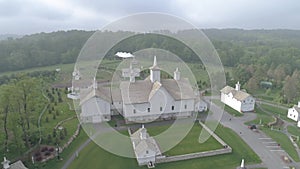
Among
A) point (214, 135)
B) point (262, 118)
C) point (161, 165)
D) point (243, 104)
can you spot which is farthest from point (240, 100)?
point (161, 165)

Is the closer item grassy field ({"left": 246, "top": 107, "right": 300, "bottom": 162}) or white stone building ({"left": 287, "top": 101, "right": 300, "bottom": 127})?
grassy field ({"left": 246, "top": 107, "right": 300, "bottom": 162})

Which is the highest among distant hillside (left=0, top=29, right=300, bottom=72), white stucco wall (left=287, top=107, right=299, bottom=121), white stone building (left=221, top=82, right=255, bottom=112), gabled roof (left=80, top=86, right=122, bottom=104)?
distant hillside (left=0, top=29, right=300, bottom=72)

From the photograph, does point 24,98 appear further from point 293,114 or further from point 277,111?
point 277,111

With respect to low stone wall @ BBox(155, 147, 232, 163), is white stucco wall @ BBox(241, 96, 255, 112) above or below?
above

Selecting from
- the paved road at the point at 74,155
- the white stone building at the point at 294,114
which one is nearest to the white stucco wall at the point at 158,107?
the paved road at the point at 74,155

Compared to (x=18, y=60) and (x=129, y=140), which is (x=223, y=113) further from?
(x=18, y=60)

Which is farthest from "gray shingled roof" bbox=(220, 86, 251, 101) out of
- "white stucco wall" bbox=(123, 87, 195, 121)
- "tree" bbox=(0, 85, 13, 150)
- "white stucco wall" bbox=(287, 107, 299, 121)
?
"tree" bbox=(0, 85, 13, 150)

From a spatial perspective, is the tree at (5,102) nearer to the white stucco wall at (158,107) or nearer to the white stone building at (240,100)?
the white stucco wall at (158,107)

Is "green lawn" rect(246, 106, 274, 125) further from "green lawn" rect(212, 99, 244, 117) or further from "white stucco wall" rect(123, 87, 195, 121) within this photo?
"white stucco wall" rect(123, 87, 195, 121)
